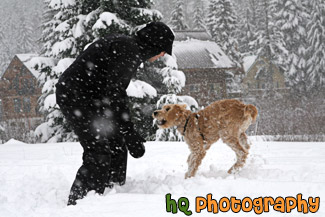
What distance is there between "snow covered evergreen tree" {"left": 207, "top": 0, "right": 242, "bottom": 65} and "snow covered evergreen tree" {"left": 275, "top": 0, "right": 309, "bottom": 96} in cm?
587

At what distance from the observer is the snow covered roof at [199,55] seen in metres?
31.9

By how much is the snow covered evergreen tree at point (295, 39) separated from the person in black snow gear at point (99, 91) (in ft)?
120

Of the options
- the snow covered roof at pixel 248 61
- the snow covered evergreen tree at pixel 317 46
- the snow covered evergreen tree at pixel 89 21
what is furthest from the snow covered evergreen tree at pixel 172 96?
the snow covered roof at pixel 248 61

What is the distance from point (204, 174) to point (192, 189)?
4.31 feet

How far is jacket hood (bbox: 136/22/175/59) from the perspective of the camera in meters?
3.47

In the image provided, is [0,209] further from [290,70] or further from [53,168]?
[290,70]

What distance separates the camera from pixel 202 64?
3209 centimetres

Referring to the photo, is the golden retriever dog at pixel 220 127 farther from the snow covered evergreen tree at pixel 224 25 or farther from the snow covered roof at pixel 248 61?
the snow covered roof at pixel 248 61

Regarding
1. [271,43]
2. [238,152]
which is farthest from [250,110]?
[271,43]

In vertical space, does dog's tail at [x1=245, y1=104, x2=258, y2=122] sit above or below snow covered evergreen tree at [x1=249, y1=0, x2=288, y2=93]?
above

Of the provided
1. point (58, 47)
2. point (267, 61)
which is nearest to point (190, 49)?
point (267, 61)

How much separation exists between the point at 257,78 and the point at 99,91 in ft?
146

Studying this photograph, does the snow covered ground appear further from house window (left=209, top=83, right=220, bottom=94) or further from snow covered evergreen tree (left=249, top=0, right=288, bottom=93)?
snow covered evergreen tree (left=249, top=0, right=288, bottom=93)

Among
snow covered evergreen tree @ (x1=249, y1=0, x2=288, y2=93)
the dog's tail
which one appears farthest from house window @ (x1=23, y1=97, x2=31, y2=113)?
the dog's tail
